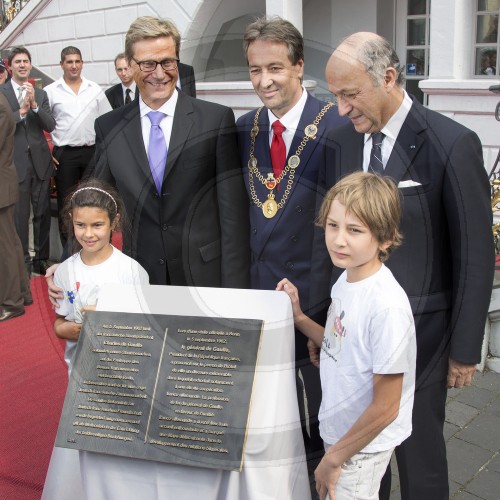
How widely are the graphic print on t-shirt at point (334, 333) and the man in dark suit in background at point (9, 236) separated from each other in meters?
3.73

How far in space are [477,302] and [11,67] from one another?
17.8 feet

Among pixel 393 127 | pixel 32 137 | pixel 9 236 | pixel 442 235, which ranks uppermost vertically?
pixel 393 127

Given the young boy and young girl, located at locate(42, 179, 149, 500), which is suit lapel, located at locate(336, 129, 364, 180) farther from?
young girl, located at locate(42, 179, 149, 500)

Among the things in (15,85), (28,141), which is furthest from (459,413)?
(15,85)

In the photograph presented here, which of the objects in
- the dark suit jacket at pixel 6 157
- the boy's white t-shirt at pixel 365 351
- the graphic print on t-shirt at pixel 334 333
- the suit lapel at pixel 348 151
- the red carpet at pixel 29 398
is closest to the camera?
the boy's white t-shirt at pixel 365 351

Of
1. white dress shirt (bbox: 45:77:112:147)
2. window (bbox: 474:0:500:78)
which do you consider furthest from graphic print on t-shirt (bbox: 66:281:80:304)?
window (bbox: 474:0:500:78)

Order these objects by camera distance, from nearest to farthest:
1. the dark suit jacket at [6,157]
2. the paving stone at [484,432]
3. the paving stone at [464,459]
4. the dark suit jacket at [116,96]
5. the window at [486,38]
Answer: the paving stone at [464,459] → the paving stone at [484,432] → the dark suit jacket at [116,96] → the dark suit jacket at [6,157] → the window at [486,38]

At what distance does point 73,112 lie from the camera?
6.52 metres

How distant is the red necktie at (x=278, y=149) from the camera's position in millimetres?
2537

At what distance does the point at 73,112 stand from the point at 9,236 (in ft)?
5.42

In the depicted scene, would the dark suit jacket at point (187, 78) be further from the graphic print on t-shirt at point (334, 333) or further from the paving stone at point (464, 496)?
the paving stone at point (464, 496)

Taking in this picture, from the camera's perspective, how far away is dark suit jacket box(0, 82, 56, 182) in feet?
20.0

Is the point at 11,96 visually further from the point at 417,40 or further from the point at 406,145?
the point at 406,145

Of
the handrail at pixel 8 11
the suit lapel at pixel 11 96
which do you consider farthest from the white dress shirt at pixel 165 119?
the handrail at pixel 8 11
